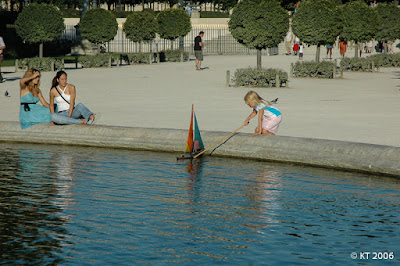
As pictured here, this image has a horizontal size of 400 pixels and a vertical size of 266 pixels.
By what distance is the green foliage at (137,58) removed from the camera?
43.1 metres

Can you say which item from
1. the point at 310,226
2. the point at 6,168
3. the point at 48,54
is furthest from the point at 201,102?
the point at 48,54

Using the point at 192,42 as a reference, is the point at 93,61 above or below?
below

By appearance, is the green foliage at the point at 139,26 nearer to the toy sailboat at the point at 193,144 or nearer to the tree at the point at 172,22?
the tree at the point at 172,22

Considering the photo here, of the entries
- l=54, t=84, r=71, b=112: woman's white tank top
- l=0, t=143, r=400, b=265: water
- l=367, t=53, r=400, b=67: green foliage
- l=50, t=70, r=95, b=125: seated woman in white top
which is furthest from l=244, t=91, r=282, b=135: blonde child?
l=367, t=53, r=400, b=67: green foliage

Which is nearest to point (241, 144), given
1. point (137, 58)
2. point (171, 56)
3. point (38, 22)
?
point (38, 22)

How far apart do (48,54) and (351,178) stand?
4543 cm

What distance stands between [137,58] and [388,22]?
Answer: 49.3 ft

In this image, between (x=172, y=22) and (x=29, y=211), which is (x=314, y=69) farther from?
(x=29, y=211)

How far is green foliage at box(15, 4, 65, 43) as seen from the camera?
3475 centimetres

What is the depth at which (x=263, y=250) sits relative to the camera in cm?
722

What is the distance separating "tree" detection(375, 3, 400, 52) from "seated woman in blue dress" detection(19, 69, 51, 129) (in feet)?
90.9

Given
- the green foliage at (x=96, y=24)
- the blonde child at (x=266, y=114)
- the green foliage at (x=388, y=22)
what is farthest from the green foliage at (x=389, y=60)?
the blonde child at (x=266, y=114)

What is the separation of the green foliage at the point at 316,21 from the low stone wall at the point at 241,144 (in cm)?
1797

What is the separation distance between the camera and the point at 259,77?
25.8 m
